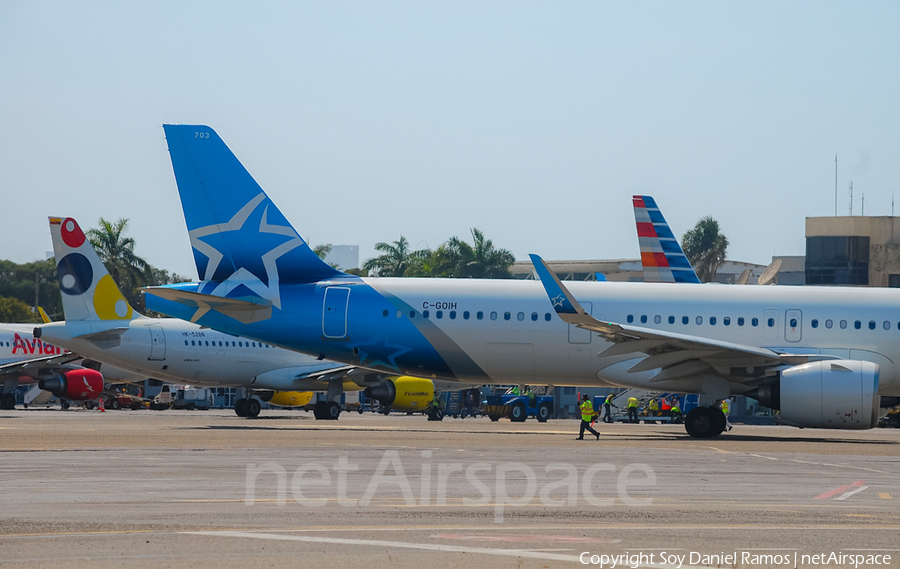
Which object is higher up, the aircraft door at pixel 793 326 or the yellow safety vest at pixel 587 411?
the aircraft door at pixel 793 326

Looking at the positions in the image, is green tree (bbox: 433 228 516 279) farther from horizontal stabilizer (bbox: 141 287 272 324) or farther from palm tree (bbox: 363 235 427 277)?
horizontal stabilizer (bbox: 141 287 272 324)

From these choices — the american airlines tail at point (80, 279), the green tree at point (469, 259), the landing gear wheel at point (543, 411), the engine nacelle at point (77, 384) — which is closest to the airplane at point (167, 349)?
the american airlines tail at point (80, 279)

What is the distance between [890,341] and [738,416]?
3078 centimetres

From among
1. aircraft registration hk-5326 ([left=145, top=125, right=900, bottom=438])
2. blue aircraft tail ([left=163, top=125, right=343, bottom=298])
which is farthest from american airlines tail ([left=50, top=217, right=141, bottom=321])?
blue aircraft tail ([left=163, top=125, right=343, bottom=298])

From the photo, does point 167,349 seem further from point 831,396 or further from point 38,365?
point 831,396

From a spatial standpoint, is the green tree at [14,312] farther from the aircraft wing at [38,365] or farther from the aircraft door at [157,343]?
the aircraft door at [157,343]

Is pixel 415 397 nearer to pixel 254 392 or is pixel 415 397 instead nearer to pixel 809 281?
pixel 254 392

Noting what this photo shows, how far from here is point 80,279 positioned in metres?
41.8

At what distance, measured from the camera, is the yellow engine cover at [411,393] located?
4103 cm

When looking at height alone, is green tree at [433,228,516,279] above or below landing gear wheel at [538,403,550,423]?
above

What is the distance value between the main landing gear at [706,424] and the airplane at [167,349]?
630 inches

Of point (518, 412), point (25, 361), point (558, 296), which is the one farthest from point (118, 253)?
point (558, 296)

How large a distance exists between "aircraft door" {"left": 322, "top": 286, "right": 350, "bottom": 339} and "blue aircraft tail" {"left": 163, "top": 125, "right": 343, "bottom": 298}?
1.22m

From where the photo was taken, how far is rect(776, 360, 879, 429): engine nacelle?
2514 cm
